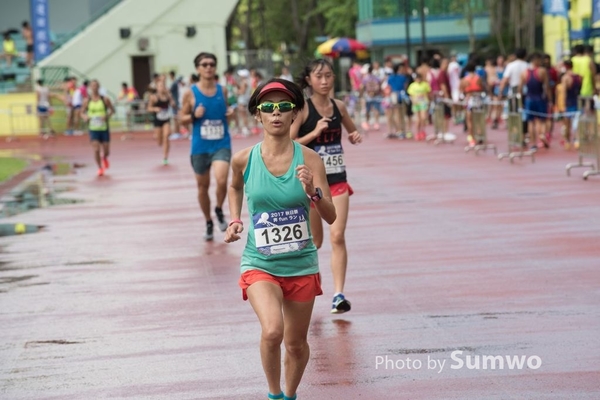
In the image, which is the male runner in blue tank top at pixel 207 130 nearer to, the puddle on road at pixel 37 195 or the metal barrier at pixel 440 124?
the puddle on road at pixel 37 195

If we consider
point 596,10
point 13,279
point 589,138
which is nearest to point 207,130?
point 13,279

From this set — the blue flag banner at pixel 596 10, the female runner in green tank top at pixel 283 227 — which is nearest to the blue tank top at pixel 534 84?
the blue flag banner at pixel 596 10

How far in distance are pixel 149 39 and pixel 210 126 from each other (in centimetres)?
3737

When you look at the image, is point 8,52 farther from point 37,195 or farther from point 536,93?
point 536,93

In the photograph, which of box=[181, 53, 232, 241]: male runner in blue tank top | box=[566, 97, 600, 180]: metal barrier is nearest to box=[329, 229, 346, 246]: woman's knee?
box=[181, 53, 232, 241]: male runner in blue tank top

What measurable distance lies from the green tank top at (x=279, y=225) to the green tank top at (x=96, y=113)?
58.3 feet

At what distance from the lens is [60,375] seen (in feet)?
25.7

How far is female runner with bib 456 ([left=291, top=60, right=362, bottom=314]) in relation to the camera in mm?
9398

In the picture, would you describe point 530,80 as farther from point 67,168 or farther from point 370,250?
point 370,250

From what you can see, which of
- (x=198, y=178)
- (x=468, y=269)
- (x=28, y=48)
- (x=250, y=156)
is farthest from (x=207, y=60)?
(x=28, y=48)

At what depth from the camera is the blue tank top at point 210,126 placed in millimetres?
13922

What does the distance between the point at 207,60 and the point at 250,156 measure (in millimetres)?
7052

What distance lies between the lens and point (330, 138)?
9.64m

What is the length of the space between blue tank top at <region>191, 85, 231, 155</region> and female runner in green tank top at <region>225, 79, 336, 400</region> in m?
7.36
